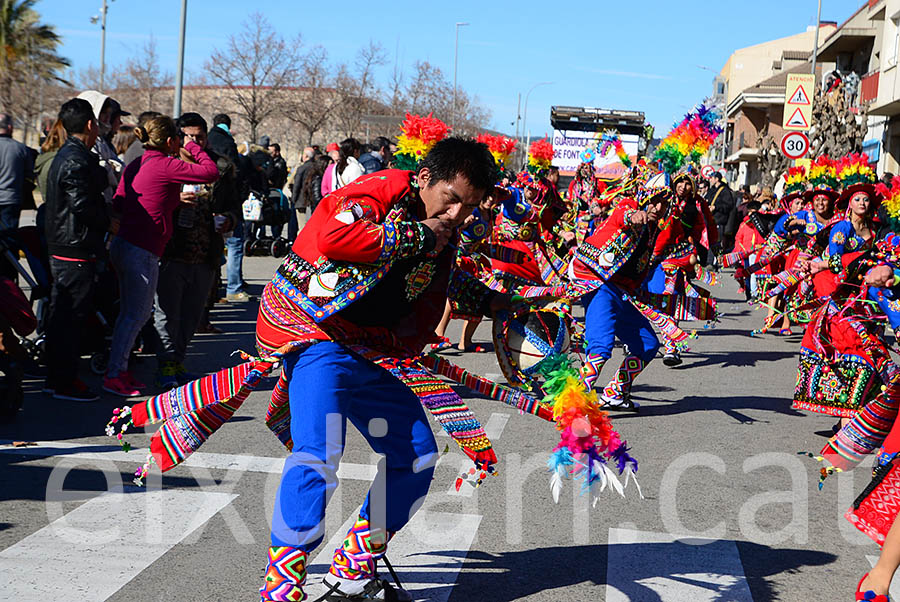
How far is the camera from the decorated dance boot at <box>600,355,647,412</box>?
26.4 ft

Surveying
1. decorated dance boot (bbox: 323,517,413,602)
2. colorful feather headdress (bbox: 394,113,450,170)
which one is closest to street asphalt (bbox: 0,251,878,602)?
decorated dance boot (bbox: 323,517,413,602)

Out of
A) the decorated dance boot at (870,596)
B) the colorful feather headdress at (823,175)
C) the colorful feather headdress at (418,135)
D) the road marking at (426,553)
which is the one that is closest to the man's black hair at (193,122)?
the colorful feather headdress at (418,135)

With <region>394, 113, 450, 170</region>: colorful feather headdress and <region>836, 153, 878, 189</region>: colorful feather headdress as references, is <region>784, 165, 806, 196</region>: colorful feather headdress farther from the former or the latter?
<region>394, 113, 450, 170</region>: colorful feather headdress

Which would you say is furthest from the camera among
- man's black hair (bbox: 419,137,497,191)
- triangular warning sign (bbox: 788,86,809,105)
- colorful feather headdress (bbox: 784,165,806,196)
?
triangular warning sign (bbox: 788,86,809,105)

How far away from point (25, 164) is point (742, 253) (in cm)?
868

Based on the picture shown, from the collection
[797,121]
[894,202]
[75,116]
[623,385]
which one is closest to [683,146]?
[894,202]

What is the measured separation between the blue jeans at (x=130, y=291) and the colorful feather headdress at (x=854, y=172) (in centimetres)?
808

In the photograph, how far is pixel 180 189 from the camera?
7.50 meters

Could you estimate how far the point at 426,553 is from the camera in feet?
15.1

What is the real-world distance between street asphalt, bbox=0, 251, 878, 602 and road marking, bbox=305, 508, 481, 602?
12 mm

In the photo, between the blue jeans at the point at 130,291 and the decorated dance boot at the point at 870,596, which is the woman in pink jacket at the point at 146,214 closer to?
the blue jeans at the point at 130,291

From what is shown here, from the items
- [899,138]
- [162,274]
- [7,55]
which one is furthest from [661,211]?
[7,55]

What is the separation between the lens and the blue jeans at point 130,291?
731cm

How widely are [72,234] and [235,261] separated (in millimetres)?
5704
